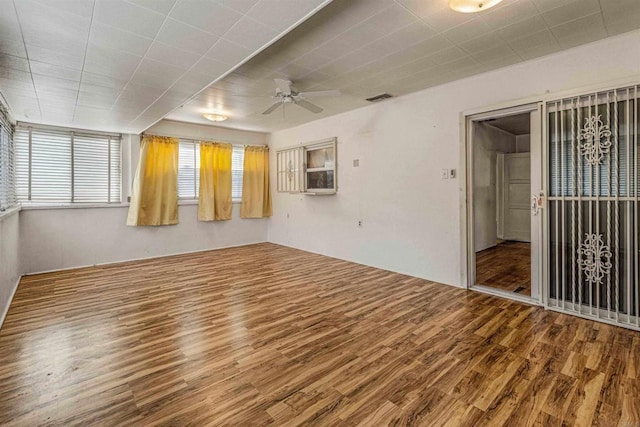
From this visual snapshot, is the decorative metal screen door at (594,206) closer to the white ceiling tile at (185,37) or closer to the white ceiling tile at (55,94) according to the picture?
the white ceiling tile at (185,37)

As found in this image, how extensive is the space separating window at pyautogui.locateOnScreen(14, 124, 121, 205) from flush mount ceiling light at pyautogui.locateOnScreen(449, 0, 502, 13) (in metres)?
5.83

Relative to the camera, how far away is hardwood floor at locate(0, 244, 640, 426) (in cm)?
177

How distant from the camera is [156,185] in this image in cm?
582

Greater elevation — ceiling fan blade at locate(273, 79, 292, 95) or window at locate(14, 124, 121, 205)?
ceiling fan blade at locate(273, 79, 292, 95)

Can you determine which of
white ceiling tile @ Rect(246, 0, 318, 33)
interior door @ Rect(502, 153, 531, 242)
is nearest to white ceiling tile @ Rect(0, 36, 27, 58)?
white ceiling tile @ Rect(246, 0, 318, 33)

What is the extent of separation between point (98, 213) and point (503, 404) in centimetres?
624

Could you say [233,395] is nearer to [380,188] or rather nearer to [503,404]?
[503,404]

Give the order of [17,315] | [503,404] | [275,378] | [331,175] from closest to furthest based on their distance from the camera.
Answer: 1. [503,404]
2. [275,378]
3. [17,315]
4. [331,175]

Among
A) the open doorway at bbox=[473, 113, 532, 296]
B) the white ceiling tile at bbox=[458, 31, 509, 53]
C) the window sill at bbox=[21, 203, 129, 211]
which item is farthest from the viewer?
the open doorway at bbox=[473, 113, 532, 296]

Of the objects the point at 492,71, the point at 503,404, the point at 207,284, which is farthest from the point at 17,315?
the point at 492,71

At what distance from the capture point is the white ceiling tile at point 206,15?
6.31ft

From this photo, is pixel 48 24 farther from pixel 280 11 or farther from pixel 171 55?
pixel 280 11

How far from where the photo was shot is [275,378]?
2092mm

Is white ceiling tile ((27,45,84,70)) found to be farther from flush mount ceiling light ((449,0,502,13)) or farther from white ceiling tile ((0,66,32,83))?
flush mount ceiling light ((449,0,502,13))
